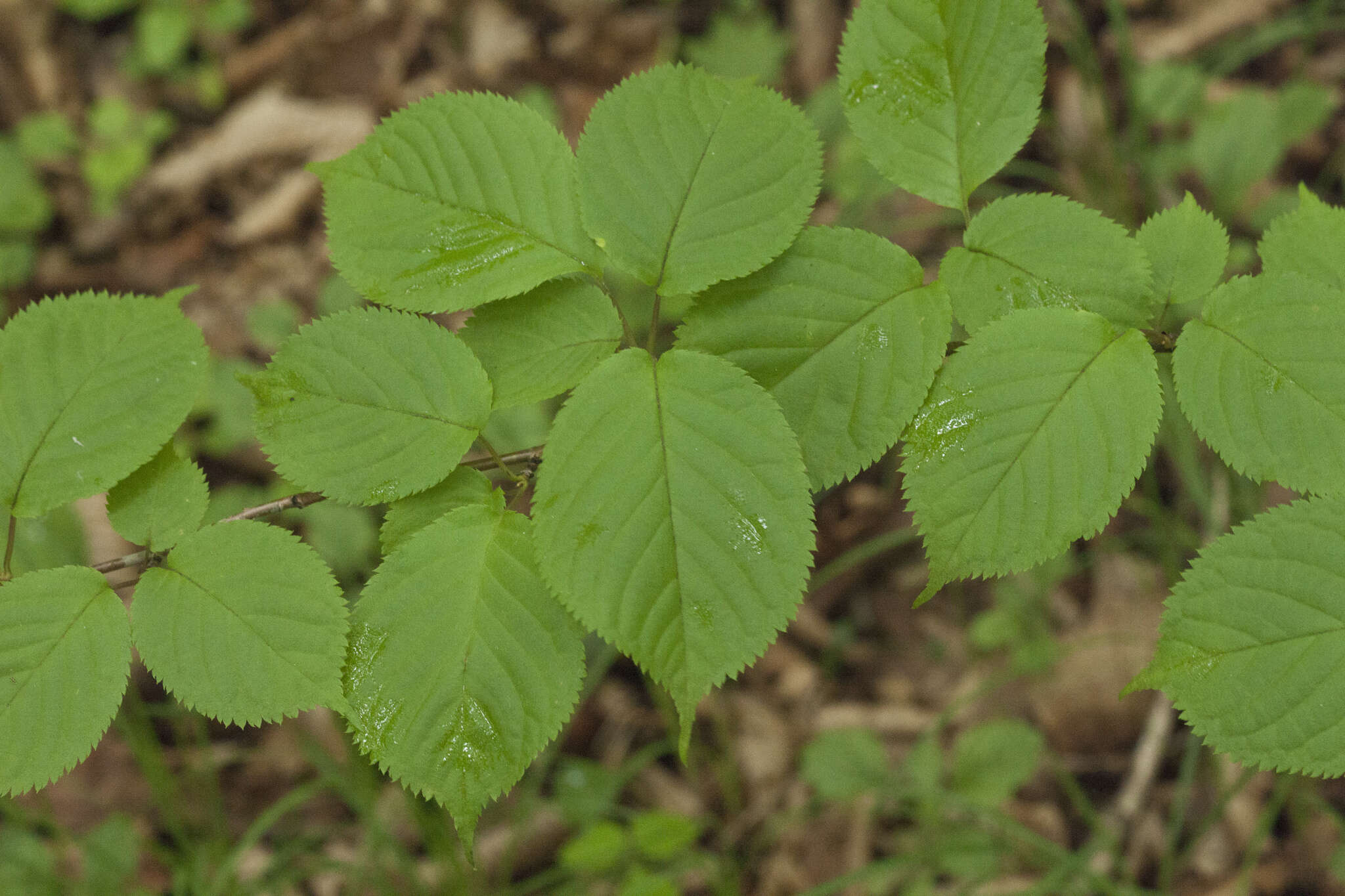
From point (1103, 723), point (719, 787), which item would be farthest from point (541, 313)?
point (1103, 723)

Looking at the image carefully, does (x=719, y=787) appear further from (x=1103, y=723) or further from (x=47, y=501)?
(x=47, y=501)

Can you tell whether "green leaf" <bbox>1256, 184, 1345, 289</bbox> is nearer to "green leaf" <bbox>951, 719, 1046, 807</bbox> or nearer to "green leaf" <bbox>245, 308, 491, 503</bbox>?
"green leaf" <bbox>245, 308, 491, 503</bbox>

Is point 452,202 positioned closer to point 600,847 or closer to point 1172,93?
point 600,847

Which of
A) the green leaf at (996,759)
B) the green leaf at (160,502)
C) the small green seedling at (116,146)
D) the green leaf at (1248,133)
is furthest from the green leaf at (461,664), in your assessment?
the small green seedling at (116,146)

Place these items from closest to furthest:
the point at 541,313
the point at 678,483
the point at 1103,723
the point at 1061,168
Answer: the point at 678,483 → the point at 541,313 → the point at 1103,723 → the point at 1061,168

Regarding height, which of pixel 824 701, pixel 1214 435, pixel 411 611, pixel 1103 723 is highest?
pixel 1214 435
